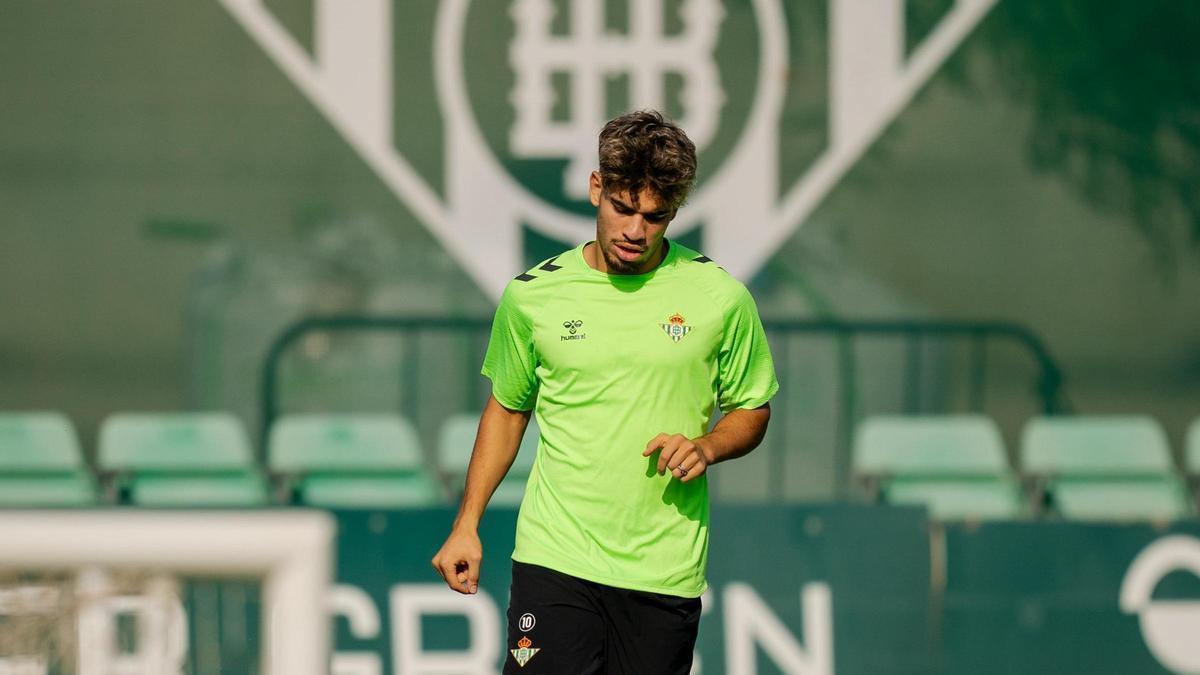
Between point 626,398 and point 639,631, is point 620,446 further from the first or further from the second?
point 639,631

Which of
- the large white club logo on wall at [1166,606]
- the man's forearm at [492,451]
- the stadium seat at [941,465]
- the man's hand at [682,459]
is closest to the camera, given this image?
the man's hand at [682,459]

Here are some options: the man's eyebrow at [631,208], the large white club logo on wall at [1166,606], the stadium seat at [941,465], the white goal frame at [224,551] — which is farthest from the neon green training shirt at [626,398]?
the stadium seat at [941,465]

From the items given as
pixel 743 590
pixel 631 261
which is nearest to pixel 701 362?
pixel 631 261

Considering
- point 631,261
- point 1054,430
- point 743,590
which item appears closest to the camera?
point 631,261

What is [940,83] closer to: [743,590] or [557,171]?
[557,171]

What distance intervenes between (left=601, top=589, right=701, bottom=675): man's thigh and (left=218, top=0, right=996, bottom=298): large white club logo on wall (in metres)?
4.20

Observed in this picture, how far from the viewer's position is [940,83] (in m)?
7.63

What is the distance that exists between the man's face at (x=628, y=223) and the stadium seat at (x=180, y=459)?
3.67 meters

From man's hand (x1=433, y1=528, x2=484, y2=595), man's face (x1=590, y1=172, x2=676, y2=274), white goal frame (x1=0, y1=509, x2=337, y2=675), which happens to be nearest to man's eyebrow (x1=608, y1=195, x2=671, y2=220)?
man's face (x1=590, y1=172, x2=676, y2=274)

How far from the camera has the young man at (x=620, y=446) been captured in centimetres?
338

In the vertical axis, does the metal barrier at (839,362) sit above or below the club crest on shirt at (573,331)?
below

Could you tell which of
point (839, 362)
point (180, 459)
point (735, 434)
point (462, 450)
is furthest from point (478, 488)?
point (839, 362)

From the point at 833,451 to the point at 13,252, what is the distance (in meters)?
4.00

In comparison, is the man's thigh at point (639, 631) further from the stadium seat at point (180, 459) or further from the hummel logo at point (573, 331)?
the stadium seat at point (180, 459)
